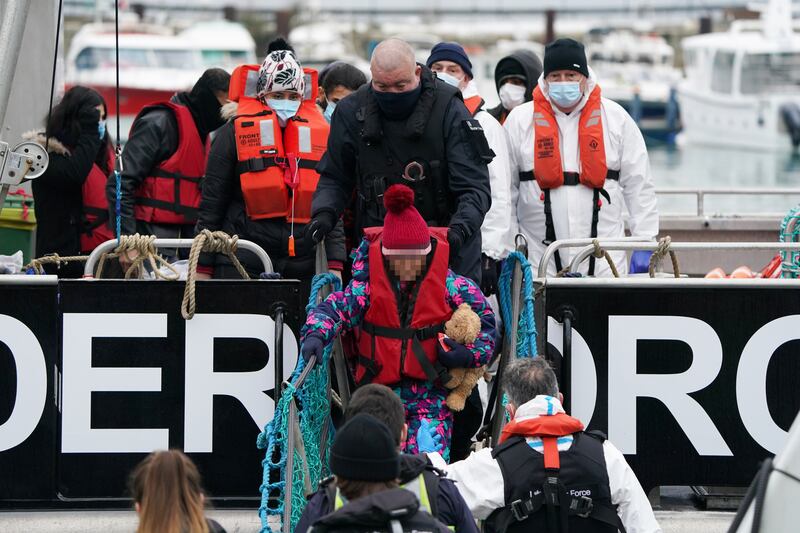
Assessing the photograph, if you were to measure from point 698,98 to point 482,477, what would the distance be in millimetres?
72586

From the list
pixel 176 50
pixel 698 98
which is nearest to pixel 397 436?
pixel 176 50

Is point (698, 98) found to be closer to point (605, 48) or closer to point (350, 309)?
point (605, 48)

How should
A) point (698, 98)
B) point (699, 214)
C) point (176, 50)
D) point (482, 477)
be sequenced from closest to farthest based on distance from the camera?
point (482, 477) → point (699, 214) → point (176, 50) → point (698, 98)

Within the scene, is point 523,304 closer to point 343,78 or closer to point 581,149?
point 581,149

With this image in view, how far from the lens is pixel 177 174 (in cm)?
892

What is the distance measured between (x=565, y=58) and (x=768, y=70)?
2642 inches

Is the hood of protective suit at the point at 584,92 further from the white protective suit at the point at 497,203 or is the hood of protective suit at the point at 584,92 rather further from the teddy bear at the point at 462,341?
the teddy bear at the point at 462,341

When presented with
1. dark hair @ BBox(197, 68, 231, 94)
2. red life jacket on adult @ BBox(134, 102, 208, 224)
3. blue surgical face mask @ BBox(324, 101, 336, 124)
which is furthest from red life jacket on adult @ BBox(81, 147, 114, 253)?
blue surgical face mask @ BBox(324, 101, 336, 124)

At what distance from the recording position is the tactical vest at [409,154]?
698cm

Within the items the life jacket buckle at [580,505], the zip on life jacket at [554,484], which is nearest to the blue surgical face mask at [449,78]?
the zip on life jacket at [554,484]

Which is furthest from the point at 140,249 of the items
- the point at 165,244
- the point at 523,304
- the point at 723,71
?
the point at 723,71

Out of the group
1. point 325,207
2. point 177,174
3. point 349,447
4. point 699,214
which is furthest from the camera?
point 699,214

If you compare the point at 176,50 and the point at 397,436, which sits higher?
the point at 176,50

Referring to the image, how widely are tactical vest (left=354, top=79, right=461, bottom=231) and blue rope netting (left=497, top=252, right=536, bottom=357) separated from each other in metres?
0.44
